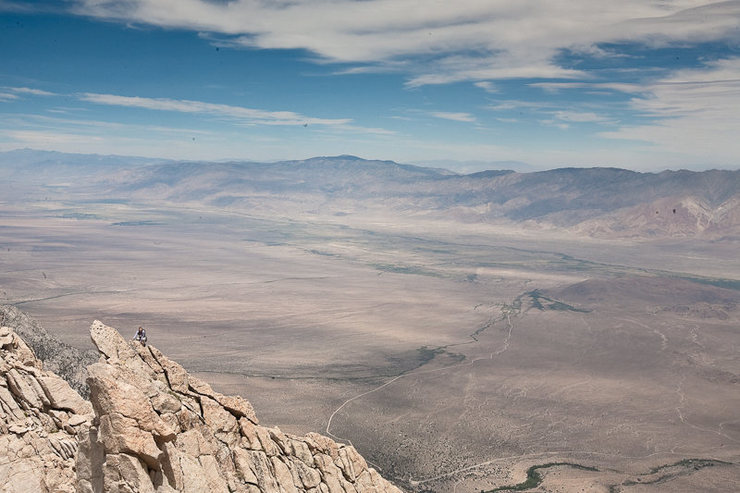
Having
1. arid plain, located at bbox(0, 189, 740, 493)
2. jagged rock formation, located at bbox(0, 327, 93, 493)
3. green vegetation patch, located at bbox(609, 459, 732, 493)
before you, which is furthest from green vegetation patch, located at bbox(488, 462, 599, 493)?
jagged rock formation, located at bbox(0, 327, 93, 493)

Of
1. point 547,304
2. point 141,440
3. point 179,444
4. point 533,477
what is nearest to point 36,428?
point 179,444

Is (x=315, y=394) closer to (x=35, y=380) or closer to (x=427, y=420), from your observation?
(x=427, y=420)

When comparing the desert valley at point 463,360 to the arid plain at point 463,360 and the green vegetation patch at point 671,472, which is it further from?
the arid plain at point 463,360

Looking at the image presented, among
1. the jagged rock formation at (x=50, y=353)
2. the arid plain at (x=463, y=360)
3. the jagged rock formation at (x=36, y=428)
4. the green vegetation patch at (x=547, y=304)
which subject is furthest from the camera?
the green vegetation patch at (x=547, y=304)

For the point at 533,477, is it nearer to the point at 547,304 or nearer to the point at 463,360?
the point at 463,360

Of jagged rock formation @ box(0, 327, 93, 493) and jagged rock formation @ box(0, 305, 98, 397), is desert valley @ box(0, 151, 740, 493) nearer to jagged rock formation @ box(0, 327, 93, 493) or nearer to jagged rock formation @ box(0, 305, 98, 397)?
→ jagged rock formation @ box(0, 305, 98, 397)

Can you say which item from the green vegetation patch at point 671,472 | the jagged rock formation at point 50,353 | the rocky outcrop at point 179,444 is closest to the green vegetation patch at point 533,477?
the green vegetation patch at point 671,472
